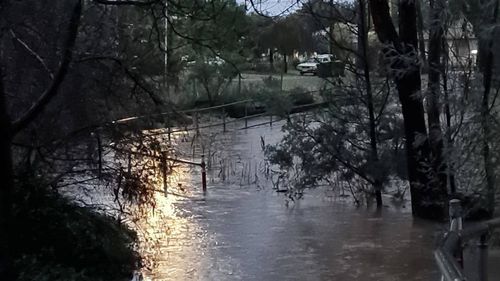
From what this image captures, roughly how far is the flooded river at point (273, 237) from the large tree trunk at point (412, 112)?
397 millimetres

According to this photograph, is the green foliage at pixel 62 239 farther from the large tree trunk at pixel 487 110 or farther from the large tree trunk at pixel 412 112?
the large tree trunk at pixel 412 112

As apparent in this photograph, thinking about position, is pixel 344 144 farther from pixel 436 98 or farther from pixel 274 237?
pixel 436 98

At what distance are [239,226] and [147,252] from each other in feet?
9.61

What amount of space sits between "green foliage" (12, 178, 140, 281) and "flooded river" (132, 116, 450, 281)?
2.18 ft

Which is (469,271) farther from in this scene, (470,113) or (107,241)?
(107,241)

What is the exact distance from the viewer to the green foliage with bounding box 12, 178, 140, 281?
372 inches

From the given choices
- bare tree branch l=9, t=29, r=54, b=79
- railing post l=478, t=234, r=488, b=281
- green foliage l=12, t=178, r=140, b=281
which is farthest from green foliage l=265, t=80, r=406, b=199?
railing post l=478, t=234, r=488, b=281

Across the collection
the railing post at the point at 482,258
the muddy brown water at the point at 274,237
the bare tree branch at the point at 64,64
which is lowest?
the muddy brown water at the point at 274,237

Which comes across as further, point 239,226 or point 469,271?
point 239,226

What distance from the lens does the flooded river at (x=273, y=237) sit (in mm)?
11070

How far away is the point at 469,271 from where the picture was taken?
576 cm

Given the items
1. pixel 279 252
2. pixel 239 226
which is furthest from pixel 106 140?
pixel 239 226

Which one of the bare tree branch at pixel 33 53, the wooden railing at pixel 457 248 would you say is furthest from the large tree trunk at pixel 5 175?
the wooden railing at pixel 457 248

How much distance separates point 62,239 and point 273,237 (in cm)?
468
